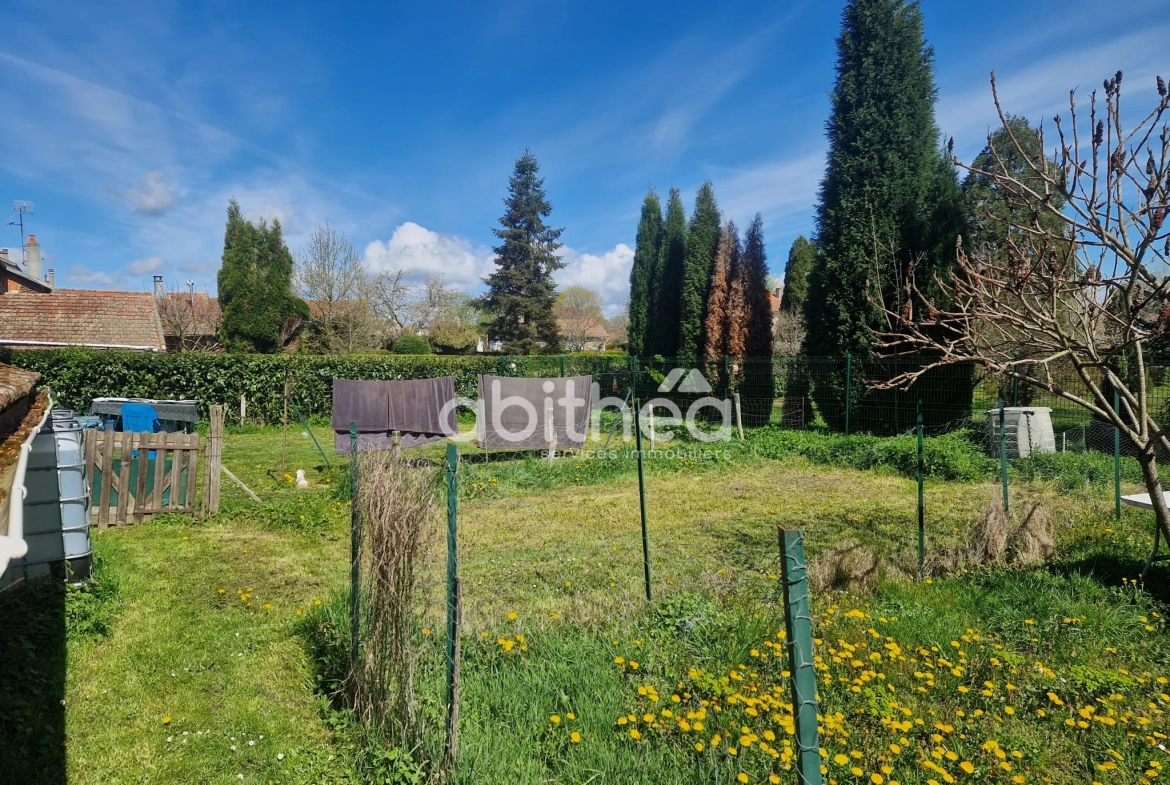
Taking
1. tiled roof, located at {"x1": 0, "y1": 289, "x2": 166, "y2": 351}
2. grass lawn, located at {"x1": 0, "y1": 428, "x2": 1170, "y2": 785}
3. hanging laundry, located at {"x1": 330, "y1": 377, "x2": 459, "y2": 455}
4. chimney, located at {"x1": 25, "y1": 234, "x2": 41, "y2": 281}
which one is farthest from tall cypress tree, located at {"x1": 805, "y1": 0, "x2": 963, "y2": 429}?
chimney, located at {"x1": 25, "y1": 234, "x2": 41, "y2": 281}

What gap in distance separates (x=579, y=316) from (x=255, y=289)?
29503mm

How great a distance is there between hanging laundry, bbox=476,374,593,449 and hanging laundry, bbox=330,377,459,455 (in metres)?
0.63

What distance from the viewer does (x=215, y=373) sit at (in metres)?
13.1

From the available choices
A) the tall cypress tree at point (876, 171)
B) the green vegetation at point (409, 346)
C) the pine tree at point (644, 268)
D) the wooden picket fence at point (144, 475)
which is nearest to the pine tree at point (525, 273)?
the green vegetation at point (409, 346)

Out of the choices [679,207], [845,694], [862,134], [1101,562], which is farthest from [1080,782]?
[679,207]

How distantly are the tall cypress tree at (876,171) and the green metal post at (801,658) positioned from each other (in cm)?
1055

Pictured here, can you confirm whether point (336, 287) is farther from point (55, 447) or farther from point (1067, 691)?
point (1067, 691)

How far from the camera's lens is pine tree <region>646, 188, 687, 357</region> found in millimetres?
19641

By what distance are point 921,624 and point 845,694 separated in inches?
38.8

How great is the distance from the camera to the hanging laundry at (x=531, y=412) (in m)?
9.77

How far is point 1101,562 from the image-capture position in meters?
4.46

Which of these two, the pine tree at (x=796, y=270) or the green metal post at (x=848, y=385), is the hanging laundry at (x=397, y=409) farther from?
the pine tree at (x=796, y=270)

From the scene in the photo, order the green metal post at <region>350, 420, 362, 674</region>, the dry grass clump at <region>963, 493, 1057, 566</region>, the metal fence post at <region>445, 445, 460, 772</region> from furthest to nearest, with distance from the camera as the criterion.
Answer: the dry grass clump at <region>963, 493, 1057, 566</region> → the green metal post at <region>350, 420, 362, 674</region> → the metal fence post at <region>445, 445, 460, 772</region>

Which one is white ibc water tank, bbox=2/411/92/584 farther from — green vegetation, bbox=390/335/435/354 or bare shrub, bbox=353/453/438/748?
green vegetation, bbox=390/335/435/354
